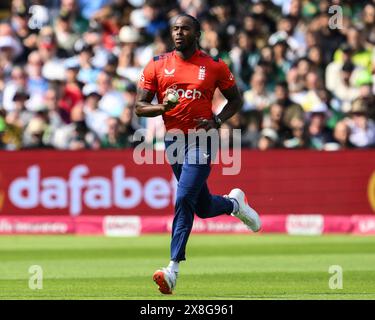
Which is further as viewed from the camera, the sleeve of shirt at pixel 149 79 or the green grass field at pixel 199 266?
the sleeve of shirt at pixel 149 79

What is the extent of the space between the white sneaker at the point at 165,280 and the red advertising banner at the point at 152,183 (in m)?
8.31

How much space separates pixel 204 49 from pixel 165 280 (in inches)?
419

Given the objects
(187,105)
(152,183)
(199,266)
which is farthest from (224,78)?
(152,183)

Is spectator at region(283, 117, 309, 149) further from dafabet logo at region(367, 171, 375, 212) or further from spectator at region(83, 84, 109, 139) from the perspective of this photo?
spectator at region(83, 84, 109, 139)

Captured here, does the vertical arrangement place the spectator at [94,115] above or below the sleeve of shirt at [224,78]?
above

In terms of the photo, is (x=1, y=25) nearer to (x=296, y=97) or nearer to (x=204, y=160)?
(x=296, y=97)

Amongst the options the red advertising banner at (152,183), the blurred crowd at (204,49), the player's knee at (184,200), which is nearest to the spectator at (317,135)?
the blurred crowd at (204,49)

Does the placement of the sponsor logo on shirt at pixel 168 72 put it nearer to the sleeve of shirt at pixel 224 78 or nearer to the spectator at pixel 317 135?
the sleeve of shirt at pixel 224 78

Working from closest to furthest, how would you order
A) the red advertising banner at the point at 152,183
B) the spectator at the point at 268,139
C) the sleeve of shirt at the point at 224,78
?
the sleeve of shirt at the point at 224,78, the red advertising banner at the point at 152,183, the spectator at the point at 268,139

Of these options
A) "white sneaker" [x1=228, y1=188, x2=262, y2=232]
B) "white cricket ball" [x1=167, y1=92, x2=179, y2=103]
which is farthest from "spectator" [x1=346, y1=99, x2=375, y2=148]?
"white cricket ball" [x1=167, y1=92, x2=179, y2=103]

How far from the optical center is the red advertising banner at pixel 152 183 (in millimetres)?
18703

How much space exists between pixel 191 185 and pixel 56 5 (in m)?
12.3

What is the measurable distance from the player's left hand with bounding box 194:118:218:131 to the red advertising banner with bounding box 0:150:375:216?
7876 millimetres
